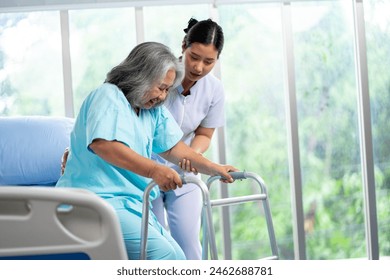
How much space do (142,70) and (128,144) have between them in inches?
9.5

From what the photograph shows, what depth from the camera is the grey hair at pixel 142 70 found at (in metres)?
2.11

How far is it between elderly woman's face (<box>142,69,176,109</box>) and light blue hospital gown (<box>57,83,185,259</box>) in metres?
0.06

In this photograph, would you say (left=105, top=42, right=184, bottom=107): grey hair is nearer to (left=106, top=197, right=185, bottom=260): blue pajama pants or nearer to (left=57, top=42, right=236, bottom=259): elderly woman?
(left=57, top=42, right=236, bottom=259): elderly woman

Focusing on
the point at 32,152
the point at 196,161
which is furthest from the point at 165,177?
the point at 32,152

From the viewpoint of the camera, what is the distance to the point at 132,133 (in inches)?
82.7

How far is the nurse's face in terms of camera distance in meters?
2.60

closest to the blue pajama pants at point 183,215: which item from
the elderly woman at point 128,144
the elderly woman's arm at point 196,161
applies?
the elderly woman's arm at point 196,161

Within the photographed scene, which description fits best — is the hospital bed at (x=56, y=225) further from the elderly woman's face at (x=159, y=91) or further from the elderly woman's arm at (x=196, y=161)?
the elderly woman's arm at (x=196, y=161)

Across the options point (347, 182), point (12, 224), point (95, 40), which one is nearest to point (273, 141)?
point (347, 182)

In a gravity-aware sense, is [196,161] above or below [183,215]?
above

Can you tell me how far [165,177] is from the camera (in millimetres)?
1887

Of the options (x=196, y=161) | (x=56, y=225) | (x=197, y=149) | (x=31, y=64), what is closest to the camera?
(x=56, y=225)

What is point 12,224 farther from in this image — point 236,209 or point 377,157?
point 377,157

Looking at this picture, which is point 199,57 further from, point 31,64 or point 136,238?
point 31,64
